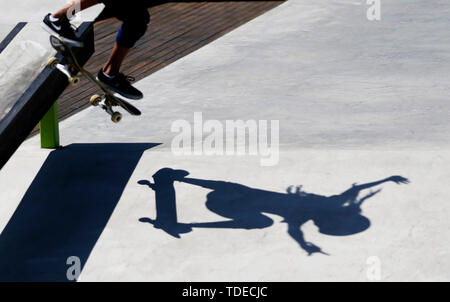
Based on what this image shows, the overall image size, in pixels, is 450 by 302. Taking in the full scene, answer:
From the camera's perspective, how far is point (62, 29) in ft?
27.1

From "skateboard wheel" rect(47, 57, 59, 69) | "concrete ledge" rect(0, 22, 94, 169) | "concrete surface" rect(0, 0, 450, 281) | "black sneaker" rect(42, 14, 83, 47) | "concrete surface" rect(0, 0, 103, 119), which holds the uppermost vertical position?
"black sneaker" rect(42, 14, 83, 47)

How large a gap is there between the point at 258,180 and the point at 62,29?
233 centimetres

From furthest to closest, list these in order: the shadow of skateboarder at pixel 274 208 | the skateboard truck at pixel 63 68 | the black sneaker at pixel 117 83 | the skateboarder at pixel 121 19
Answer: the black sneaker at pixel 117 83 < the skateboard truck at pixel 63 68 < the skateboarder at pixel 121 19 < the shadow of skateboarder at pixel 274 208

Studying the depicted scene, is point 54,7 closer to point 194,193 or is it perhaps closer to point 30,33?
point 30,33

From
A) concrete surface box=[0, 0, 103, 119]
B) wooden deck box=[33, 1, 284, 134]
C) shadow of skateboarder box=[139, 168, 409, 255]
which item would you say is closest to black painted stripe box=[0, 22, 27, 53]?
concrete surface box=[0, 0, 103, 119]

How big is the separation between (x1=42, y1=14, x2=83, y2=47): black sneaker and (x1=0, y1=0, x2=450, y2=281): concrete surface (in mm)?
1444

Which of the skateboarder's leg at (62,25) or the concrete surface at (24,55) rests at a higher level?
the skateboarder's leg at (62,25)

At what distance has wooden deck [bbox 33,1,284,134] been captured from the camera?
1185cm

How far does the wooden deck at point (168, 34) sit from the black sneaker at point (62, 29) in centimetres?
268

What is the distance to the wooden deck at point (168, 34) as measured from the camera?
467 inches

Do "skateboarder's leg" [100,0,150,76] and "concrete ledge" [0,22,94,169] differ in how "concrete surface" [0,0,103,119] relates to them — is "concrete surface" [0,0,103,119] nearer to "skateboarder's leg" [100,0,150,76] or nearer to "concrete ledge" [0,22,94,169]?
"concrete ledge" [0,22,94,169]

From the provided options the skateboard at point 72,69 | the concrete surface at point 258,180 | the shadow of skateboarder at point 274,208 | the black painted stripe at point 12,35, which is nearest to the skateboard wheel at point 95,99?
the skateboard at point 72,69

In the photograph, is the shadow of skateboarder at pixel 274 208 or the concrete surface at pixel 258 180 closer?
the concrete surface at pixel 258 180

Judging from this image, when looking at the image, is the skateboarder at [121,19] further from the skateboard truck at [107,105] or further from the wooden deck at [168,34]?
the wooden deck at [168,34]
